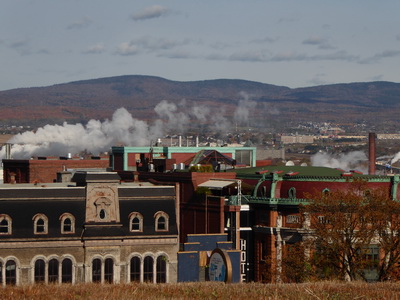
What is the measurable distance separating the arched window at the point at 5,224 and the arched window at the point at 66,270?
4.85m

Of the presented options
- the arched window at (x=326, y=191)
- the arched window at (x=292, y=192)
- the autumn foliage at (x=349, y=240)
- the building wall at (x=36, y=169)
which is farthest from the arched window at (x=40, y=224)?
the building wall at (x=36, y=169)

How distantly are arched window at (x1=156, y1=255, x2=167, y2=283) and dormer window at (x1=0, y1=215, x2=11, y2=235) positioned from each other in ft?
39.4

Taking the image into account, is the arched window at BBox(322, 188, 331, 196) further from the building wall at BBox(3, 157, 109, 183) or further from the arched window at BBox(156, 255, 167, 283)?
the building wall at BBox(3, 157, 109, 183)

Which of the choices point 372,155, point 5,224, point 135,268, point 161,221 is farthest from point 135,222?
point 372,155

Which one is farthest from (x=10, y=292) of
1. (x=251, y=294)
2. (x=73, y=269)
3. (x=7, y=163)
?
(x=7, y=163)

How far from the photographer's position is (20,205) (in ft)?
279

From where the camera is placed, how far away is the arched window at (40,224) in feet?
278

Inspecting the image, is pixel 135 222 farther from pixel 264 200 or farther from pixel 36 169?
pixel 36 169

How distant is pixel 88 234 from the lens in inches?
3346

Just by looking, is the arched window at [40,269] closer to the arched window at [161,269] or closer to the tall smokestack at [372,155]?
the arched window at [161,269]

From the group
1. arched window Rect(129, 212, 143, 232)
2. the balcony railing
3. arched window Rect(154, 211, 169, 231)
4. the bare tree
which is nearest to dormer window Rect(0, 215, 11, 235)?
arched window Rect(129, 212, 143, 232)

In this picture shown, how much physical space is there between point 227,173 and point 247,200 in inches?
263

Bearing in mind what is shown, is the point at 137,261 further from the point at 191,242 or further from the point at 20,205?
the point at 20,205

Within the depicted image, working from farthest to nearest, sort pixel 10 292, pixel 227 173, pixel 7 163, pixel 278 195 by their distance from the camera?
pixel 7 163 → pixel 227 173 → pixel 278 195 → pixel 10 292
